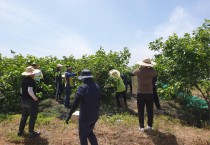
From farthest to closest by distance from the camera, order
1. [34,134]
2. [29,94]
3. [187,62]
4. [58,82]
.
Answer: [58,82] < [187,62] < [34,134] < [29,94]

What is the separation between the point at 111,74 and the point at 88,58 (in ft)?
6.82

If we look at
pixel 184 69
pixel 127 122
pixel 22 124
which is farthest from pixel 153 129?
pixel 22 124

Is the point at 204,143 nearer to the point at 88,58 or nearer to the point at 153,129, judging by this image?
the point at 153,129

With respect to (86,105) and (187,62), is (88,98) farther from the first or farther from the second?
(187,62)

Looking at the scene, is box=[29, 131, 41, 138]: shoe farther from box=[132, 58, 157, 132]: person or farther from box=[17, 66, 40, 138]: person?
box=[132, 58, 157, 132]: person

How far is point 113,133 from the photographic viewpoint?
8.44 meters

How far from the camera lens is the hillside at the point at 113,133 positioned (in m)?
8.02

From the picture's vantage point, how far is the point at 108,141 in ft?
26.5

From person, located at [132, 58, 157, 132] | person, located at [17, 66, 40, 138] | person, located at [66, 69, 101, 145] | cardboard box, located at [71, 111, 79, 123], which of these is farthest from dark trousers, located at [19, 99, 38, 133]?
person, located at [132, 58, 157, 132]

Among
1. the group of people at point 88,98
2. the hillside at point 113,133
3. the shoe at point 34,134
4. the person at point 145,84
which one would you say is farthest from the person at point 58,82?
the person at point 145,84

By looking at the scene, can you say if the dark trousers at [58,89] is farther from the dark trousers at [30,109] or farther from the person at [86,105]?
the person at [86,105]

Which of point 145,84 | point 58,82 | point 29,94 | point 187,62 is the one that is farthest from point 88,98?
point 58,82

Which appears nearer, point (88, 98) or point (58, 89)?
point (88, 98)

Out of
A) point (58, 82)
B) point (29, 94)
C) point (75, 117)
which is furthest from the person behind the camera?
point (58, 82)
